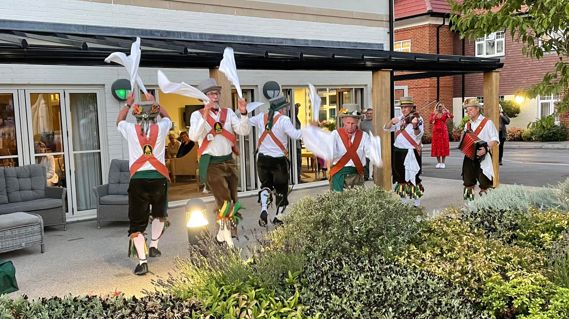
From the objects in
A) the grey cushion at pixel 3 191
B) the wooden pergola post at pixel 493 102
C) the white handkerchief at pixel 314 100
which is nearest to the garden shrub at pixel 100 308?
the white handkerchief at pixel 314 100

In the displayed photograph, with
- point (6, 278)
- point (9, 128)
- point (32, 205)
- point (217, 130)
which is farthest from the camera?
point (9, 128)

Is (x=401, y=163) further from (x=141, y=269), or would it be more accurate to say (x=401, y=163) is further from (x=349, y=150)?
(x=141, y=269)

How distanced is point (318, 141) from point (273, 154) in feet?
7.02

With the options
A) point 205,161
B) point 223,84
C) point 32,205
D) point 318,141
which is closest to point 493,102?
point 223,84

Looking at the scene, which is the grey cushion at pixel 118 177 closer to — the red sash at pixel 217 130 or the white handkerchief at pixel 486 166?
the red sash at pixel 217 130

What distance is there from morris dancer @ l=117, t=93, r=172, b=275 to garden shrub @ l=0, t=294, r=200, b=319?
109 inches

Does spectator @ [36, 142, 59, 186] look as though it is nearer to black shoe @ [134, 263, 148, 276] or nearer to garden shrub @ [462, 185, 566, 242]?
black shoe @ [134, 263, 148, 276]

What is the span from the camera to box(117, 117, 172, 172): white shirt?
621 centimetres

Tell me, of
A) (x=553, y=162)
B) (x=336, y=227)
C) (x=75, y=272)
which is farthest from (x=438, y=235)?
(x=553, y=162)

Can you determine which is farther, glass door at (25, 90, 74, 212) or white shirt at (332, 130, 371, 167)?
glass door at (25, 90, 74, 212)

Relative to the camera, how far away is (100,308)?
3.31m

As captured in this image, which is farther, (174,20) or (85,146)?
(174,20)

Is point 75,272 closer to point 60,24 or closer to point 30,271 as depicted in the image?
point 30,271

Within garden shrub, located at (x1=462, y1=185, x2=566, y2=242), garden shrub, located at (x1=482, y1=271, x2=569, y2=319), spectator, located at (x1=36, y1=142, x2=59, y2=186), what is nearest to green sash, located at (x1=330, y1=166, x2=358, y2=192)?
garden shrub, located at (x1=462, y1=185, x2=566, y2=242)
